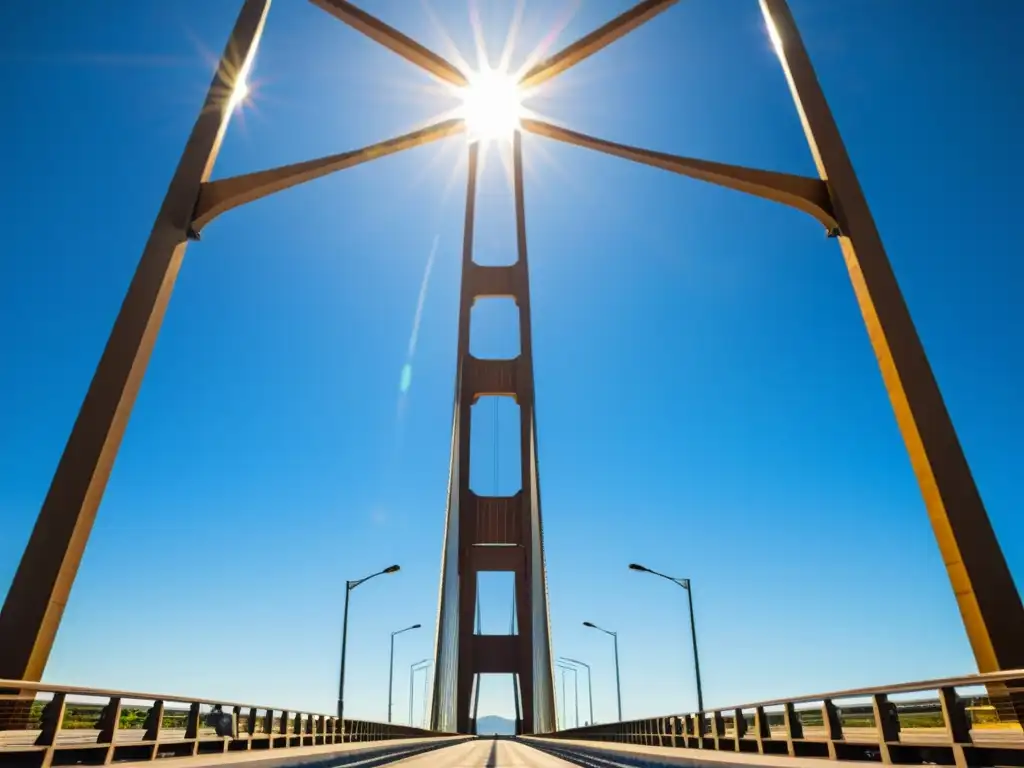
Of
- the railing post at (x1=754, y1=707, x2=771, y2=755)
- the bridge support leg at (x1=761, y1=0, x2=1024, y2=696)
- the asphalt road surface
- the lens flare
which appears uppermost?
the lens flare

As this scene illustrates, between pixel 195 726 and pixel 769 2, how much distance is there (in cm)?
1291

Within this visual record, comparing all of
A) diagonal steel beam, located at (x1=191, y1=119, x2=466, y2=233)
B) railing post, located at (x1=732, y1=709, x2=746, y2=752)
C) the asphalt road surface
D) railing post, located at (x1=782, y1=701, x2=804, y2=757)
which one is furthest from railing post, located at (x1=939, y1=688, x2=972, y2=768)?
the asphalt road surface

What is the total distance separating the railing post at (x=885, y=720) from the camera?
6539mm

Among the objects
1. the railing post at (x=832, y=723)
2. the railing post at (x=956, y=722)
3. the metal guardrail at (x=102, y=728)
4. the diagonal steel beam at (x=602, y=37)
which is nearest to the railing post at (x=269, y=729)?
the metal guardrail at (x=102, y=728)

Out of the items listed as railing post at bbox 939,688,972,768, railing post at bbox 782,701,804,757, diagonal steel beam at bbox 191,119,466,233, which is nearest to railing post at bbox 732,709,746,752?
railing post at bbox 782,701,804,757

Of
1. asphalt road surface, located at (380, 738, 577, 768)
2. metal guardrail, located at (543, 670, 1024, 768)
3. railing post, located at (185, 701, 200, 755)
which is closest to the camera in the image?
metal guardrail, located at (543, 670, 1024, 768)

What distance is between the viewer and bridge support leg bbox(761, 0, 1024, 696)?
6.16 m

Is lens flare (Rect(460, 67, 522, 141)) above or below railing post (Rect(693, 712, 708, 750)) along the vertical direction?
above

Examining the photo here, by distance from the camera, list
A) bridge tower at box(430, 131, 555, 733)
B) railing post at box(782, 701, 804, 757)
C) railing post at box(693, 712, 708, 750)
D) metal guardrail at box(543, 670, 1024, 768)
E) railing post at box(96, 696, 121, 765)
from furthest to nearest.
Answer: bridge tower at box(430, 131, 555, 733)
railing post at box(693, 712, 708, 750)
railing post at box(782, 701, 804, 757)
railing post at box(96, 696, 121, 765)
metal guardrail at box(543, 670, 1024, 768)

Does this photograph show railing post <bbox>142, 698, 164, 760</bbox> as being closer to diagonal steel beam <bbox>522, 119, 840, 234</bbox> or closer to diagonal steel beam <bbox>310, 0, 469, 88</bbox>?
diagonal steel beam <bbox>522, 119, 840, 234</bbox>

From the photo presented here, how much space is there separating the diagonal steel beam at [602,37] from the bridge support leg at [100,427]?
4904mm

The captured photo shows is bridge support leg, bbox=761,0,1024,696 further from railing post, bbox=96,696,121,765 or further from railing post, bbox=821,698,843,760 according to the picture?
railing post, bbox=96,696,121,765

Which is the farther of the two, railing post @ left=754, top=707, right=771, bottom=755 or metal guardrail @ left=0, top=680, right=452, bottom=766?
railing post @ left=754, top=707, right=771, bottom=755

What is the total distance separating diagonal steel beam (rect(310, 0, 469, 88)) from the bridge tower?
20746mm
